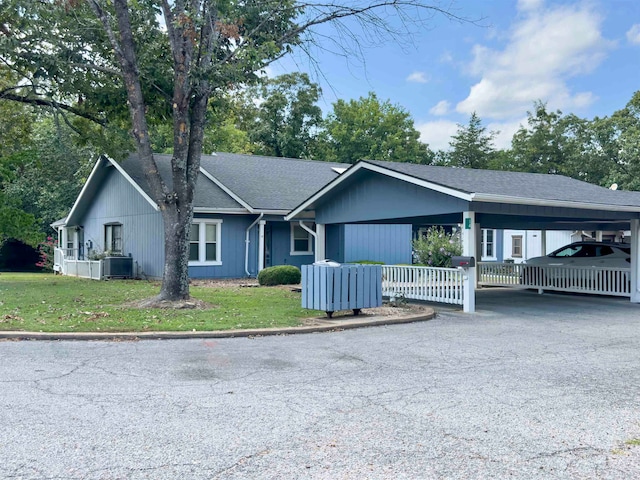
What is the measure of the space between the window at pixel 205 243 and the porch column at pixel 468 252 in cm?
1008

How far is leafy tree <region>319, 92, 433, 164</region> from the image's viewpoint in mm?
44781

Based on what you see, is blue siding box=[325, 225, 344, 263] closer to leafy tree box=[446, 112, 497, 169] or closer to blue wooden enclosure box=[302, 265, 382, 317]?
blue wooden enclosure box=[302, 265, 382, 317]

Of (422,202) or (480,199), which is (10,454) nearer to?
(480,199)

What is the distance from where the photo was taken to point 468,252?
1226 centimetres

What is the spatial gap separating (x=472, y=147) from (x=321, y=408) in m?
46.2

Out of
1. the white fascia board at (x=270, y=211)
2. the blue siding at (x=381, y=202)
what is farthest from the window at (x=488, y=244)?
the blue siding at (x=381, y=202)

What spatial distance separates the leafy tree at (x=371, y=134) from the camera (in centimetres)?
4478

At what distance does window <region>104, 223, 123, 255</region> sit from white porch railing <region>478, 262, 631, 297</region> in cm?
1364

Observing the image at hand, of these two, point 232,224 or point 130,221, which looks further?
point 130,221

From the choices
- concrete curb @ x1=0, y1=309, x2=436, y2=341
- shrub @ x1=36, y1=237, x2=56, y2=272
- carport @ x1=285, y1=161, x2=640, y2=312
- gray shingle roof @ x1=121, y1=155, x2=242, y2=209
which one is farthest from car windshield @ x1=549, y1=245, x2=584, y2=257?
shrub @ x1=36, y1=237, x2=56, y2=272

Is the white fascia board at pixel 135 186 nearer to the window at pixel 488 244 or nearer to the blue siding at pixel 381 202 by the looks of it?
the blue siding at pixel 381 202

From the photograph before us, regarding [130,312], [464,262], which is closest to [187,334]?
[130,312]

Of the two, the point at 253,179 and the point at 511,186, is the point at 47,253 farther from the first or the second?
the point at 511,186

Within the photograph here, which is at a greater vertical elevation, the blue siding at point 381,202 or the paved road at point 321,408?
the blue siding at point 381,202
